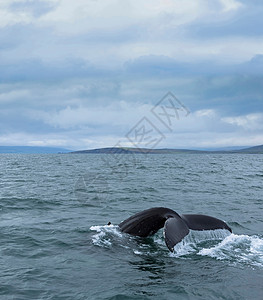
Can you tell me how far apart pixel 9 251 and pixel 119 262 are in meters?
3.42

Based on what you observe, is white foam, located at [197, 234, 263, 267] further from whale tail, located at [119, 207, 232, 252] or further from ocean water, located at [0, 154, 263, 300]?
whale tail, located at [119, 207, 232, 252]

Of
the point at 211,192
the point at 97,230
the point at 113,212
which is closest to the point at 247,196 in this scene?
the point at 211,192

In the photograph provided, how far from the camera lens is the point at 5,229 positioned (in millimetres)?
12414

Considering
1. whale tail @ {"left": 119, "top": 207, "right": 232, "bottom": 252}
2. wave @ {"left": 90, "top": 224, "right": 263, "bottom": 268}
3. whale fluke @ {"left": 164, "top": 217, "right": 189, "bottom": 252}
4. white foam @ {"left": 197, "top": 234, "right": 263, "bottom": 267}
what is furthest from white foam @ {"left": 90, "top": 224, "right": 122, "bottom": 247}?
white foam @ {"left": 197, "top": 234, "right": 263, "bottom": 267}

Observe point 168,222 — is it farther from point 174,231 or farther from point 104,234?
point 104,234

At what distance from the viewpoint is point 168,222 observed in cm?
907

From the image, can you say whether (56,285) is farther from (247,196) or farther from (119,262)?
(247,196)

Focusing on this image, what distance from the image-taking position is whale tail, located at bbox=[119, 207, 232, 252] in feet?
30.6

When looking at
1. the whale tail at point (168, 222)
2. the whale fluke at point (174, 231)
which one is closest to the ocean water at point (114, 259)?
the whale tail at point (168, 222)

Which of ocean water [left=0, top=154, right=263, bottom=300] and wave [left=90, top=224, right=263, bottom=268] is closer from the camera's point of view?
ocean water [left=0, top=154, right=263, bottom=300]

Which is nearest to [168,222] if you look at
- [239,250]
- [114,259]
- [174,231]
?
[174,231]

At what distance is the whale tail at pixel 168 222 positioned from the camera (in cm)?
934

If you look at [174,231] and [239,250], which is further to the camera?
[239,250]

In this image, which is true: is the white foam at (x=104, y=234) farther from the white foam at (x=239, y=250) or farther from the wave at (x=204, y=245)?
the white foam at (x=239, y=250)
